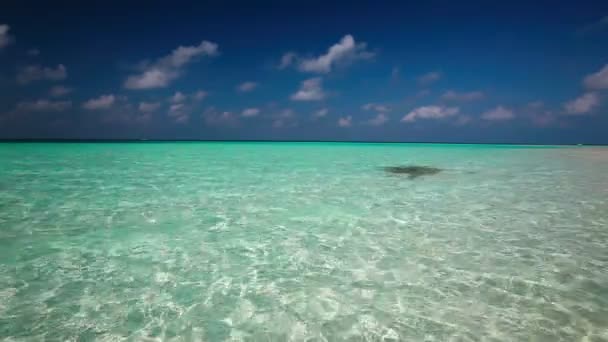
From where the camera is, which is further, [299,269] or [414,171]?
[414,171]

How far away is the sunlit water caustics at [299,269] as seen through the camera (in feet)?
9.57

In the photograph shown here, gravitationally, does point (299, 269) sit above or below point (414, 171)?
below

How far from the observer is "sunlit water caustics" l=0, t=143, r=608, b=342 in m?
2.92

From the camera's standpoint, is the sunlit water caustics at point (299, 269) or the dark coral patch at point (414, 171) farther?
the dark coral patch at point (414, 171)

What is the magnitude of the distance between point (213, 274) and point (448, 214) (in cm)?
505

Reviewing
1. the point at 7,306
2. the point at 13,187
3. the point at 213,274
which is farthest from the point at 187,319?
the point at 13,187

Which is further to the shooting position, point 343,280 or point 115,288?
point 343,280

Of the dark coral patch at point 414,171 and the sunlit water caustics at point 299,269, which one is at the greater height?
the dark coral patch at point 414,171

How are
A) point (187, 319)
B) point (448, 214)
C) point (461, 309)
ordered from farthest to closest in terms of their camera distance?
1. point (448, 214)
2. point (461, 309)
3. point (187, 319)

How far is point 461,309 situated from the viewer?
3.22 metres

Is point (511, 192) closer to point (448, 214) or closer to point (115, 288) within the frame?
point (448, 214)

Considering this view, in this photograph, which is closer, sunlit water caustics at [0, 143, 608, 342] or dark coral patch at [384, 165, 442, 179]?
sunlit water caustics at [0, 143, 608, 342]

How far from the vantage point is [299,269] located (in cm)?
418

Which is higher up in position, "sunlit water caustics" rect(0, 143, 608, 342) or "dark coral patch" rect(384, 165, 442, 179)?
"dark coral patch" rect(384, 165, 442, 179)
